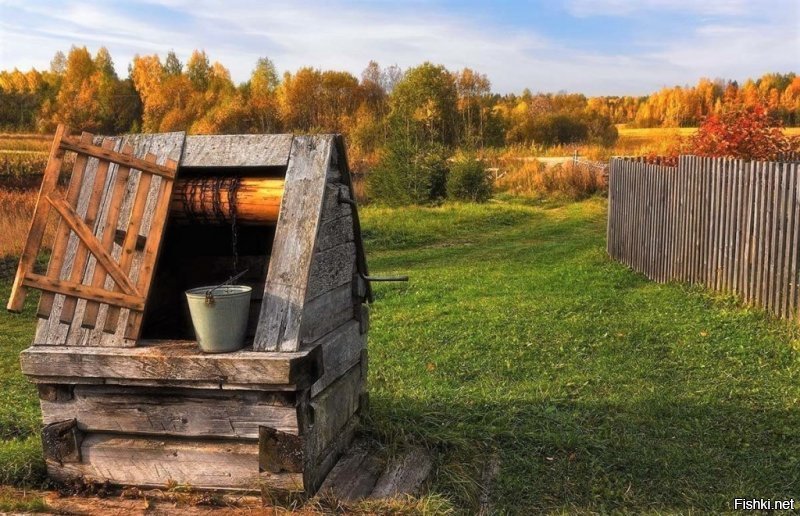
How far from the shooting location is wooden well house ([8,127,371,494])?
3354 millimetres

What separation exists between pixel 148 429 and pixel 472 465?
1.93 meters

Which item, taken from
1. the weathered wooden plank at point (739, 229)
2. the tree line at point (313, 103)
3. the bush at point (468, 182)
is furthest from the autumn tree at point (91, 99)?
the weathered wooden plank at point (739, 229)

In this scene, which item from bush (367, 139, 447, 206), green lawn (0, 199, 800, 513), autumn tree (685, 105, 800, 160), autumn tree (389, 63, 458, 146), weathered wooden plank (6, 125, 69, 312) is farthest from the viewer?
autumn tree (389, 63, 458, 146)

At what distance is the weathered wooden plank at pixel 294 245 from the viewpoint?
3426 millimetres

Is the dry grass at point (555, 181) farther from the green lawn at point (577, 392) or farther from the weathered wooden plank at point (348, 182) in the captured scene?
the weathered wooden plank at point (348, 182)

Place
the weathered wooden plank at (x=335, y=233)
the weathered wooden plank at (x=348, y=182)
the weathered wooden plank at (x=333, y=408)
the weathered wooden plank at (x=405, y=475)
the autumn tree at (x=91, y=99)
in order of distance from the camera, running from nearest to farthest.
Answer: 1. the weathered wooden plank at (x=333, y=408)
2. the weathered wooden plank at (x=405, y=475)
3. the weathered wooden plank at (x=335, y=233)
4. the weathered wooden plank at (x=348, y=182)
5. the autumn tree at (x=91, y=99)

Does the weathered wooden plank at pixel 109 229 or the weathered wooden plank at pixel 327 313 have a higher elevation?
the weathered wooden plank at pixel 109 229

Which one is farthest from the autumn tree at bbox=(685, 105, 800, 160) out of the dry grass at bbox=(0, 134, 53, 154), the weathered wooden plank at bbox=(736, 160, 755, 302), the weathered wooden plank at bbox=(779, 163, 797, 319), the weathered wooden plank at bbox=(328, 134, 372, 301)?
the dry grass at bbox=(0, 134, 53, 154)

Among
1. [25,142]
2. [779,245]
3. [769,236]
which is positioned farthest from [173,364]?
[25,142]

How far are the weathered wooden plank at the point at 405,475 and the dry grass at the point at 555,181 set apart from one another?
869 inches

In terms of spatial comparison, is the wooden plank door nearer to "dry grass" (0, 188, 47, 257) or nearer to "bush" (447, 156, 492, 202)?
"dry grass" (0, 188, 47, 257)

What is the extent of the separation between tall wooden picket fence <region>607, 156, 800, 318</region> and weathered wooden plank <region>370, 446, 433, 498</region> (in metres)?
5.19

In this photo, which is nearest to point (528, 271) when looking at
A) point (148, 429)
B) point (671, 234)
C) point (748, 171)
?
point (671, 234)

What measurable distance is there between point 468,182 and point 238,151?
2021 cm
